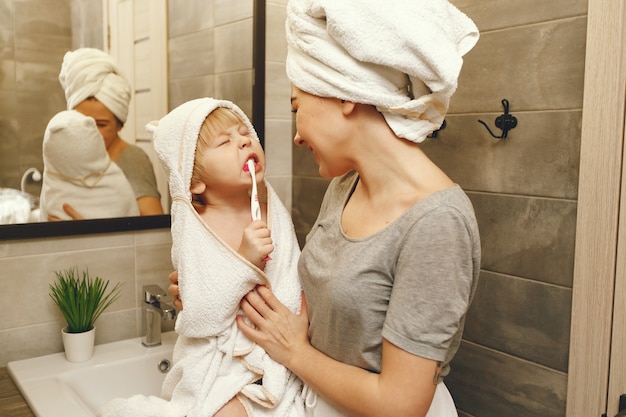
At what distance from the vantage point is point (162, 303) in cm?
158

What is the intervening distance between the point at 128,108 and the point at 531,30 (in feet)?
3.39

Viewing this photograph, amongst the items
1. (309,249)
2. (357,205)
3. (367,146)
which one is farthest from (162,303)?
(367,146)

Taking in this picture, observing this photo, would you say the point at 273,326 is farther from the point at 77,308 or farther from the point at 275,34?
the point at 275,34

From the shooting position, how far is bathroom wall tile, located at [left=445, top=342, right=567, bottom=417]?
1.26 m

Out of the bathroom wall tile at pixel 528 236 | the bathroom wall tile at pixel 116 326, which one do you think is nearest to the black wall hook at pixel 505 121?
the bathroom wall tile at pixel 528 236

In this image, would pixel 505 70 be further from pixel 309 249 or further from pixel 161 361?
pixel 161 361

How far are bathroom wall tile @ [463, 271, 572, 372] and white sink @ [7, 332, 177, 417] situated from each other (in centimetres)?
88

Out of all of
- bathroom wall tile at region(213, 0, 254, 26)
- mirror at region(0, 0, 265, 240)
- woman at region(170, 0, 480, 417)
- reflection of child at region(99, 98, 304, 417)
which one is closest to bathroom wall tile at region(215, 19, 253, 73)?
bathroom wall tile at region(213, 0, 254, 26)

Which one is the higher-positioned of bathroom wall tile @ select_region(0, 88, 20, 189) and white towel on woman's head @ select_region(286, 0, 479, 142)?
white towel on woman's head @ select_region(286, 0, 479, 142)

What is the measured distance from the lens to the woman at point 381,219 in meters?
0.88

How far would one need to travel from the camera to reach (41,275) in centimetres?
154

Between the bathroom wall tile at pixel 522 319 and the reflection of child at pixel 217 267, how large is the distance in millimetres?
480

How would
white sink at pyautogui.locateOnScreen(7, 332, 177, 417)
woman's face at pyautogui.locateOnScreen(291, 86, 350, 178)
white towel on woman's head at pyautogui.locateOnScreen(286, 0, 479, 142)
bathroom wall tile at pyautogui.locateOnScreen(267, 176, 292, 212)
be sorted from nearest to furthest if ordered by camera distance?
white towel on woman's head at pyautogui.locateOnScreen(286, 0, 479, 142) < woman's face at pyautogui.locateOnScreen(291, 86, 350, 178) < white sink at pyautogui.locateOnScreen(7, 332, 177, 417) < bathroom wall tile at pyautogui.locateOnScreen(267, 176, 292, 212)

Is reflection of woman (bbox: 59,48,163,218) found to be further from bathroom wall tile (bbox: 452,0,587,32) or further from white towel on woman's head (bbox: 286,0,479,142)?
bathroom wall tile (bbox: 452,0,587,32)
